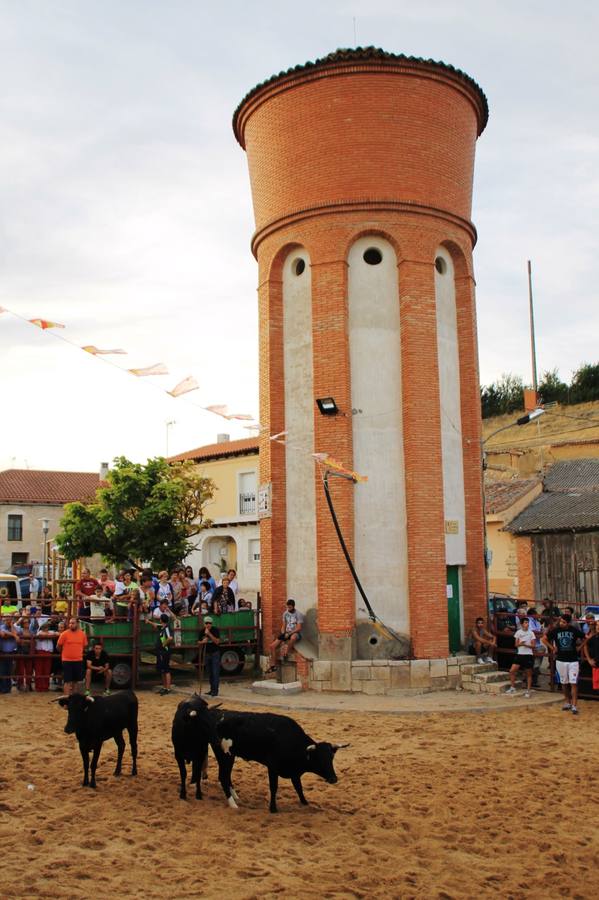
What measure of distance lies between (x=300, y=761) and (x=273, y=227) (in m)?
13.7

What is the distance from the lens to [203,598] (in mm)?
19812

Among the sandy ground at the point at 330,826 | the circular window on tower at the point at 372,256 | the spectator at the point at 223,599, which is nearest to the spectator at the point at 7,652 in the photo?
the spectator at the point at 223,599

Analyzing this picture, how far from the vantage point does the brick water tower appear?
18.0 m

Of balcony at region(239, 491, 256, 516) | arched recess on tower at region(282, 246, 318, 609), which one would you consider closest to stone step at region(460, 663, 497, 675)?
arched recess on tower at region(282, 246, 318, 609)

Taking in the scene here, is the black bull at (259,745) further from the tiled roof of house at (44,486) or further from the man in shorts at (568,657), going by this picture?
the tiled roof of house at (44,486)

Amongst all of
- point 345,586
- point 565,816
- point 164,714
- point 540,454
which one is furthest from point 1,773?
point 540,454

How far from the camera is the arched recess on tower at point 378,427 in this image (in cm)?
1808

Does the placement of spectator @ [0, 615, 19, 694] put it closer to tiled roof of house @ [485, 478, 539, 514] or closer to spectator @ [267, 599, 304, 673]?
spectator @ [267, 599, 304, 673]

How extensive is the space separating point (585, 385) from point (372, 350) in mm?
39847

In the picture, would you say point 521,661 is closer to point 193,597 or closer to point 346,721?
point 346,721

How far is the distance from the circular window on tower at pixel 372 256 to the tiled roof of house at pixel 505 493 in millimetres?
16299

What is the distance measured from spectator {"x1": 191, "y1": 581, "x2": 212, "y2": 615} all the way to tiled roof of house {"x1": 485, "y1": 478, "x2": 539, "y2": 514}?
16104 mm

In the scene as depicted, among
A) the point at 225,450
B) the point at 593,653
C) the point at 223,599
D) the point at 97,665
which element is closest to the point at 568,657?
the point at 593,653

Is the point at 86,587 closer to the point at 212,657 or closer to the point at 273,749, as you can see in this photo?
the point at 212,657
